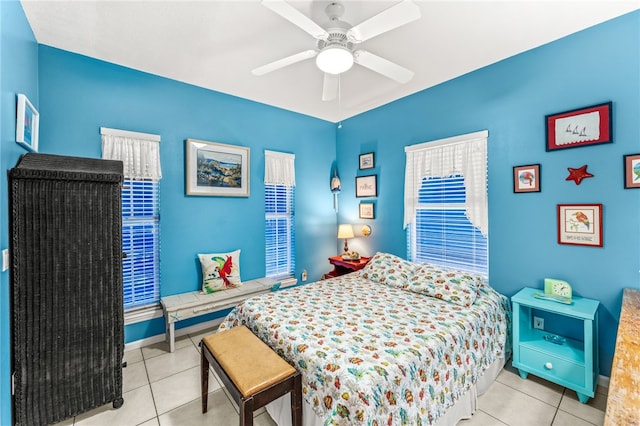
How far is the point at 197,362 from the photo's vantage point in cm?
256

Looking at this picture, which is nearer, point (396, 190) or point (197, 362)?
point (197, 362)

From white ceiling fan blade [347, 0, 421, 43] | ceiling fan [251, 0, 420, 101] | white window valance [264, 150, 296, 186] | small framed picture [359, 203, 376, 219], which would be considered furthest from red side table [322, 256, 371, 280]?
white ceiling fan blade [347, 0, 421, 43]

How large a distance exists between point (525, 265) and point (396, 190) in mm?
1615

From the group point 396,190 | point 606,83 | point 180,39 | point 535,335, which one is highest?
point 180,39

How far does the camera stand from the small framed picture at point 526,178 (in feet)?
7.97

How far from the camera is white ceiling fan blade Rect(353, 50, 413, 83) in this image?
1949 mm

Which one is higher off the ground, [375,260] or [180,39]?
[180,39]

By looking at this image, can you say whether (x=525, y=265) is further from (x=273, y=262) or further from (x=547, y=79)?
(x=273, y=262)

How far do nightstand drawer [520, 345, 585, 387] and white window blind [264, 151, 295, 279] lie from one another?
109 inches

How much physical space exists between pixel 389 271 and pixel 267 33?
2509 millimetres

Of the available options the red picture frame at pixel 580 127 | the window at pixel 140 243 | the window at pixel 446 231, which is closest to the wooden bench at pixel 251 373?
the window at pixel 140 243

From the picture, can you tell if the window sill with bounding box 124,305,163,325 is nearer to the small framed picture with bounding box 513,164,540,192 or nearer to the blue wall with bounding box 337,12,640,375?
the blue wall with bounding box 337,12,640,375

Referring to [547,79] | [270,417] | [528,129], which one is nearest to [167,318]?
[270,417]

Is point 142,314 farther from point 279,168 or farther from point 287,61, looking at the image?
point 287,61
